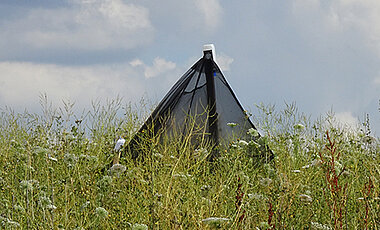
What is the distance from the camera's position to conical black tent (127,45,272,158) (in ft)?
17.1

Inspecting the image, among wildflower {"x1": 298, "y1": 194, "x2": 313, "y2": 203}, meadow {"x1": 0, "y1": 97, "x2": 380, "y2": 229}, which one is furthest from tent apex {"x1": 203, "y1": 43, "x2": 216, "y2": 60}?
wildflower {"x1": 298, "y1": 194, "x2": 313, "y2": 203}

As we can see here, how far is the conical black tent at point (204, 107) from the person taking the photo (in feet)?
17.1

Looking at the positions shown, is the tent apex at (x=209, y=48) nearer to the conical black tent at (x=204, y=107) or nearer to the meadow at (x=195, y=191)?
the conical black tent at (x=204, y=107)

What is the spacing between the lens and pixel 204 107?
538 centimetres

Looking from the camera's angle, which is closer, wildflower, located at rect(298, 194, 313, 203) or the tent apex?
wildflower, located at rect(298, 194, 313, 203)

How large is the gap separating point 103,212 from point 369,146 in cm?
309

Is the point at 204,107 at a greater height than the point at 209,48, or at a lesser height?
lesser

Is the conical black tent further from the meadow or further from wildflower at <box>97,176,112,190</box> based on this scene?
wildflower at <box>97,176,112,190</box>

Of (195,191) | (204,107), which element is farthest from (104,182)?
(204,107)

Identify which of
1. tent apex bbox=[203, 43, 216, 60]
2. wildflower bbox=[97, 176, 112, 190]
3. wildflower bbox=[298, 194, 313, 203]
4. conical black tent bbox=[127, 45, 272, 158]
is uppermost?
tent apex bbox=[203, 43, 216, 60]

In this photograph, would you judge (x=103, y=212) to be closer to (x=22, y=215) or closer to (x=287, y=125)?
(x=22, y=215)

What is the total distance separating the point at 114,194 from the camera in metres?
3.19

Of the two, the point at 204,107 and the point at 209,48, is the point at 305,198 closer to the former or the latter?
the point at 204,107

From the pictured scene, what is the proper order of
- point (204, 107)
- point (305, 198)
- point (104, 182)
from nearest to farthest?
point (104, 182) → point (305, 198) → point (204, 107)
